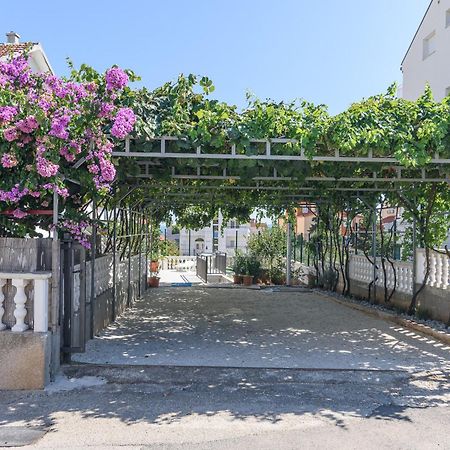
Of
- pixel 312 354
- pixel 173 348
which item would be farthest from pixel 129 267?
pixel 312 354

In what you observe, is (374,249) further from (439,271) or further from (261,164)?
(261,164)

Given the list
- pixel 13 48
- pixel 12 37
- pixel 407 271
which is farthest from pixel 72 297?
pixel 12 37

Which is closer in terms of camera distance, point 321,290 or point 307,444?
point 307,444

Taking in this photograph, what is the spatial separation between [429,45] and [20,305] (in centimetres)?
1988

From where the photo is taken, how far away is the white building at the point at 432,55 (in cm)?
1741

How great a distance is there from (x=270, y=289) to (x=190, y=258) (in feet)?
35.9

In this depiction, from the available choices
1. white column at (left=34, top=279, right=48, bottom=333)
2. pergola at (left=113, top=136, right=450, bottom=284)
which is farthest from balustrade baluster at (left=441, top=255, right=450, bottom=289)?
white column at (left=34, top=279, right=48, bottom=333)

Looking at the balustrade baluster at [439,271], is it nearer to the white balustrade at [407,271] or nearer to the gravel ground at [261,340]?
the white balustrade at [407,271]

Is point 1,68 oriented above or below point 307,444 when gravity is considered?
above

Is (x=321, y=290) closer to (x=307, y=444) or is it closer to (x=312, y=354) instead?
(x=312, y=354)

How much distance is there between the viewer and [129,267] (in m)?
9.95

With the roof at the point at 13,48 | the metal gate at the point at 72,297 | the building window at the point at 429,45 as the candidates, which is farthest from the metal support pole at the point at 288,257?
the metal gate at the point at 72,297

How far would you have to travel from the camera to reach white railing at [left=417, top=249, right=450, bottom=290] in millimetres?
7742

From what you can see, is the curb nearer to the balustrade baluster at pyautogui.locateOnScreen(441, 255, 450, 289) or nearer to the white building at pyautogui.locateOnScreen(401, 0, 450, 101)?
the balustrade baluster at pyautogui.locateOnScreen(441, 255, 450, 289)
